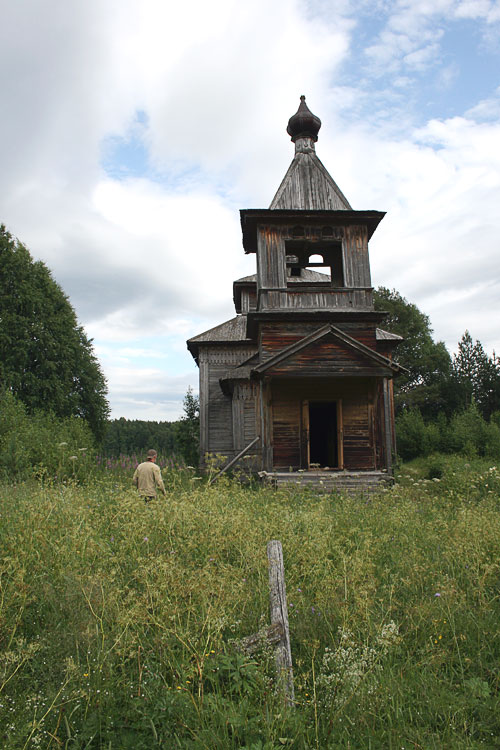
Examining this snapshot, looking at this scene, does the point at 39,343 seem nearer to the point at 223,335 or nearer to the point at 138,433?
the point at 223,335

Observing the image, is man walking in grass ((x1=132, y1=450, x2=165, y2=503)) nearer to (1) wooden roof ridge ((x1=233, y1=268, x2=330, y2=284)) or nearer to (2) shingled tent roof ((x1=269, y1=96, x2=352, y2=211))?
(2) shingled tent roof ((x1=269, y1=96, x2=352, y2=211))

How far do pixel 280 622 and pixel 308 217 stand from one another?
13.7m

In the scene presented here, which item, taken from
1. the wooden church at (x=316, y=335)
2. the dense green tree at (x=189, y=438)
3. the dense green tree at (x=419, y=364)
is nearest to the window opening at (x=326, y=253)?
the wooden church at (x=316, y=335)

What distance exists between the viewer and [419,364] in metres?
42.4

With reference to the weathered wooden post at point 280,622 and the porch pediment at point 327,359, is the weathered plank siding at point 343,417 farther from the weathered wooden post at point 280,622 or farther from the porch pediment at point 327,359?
the weathered wooden post at point 280,622

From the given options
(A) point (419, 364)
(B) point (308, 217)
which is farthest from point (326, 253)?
(A) point (419, 364)

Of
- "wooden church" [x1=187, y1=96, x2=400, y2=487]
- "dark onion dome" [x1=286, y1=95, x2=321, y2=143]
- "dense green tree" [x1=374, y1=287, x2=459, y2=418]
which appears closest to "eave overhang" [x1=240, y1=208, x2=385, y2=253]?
"wooden church" [x1=187, y1=96, x2=400, y2=487]

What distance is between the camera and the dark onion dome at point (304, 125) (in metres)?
18.0

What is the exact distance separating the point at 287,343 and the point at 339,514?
26.1ft

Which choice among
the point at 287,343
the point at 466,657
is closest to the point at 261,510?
the point at 466,657

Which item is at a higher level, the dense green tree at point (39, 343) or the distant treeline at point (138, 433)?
the dense green tree at point (39, 343)

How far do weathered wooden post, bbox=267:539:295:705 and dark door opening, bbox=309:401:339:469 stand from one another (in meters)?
13.0

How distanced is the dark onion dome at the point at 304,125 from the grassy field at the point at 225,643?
16.3 metres

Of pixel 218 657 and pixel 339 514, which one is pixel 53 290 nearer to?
pixel 339 514
